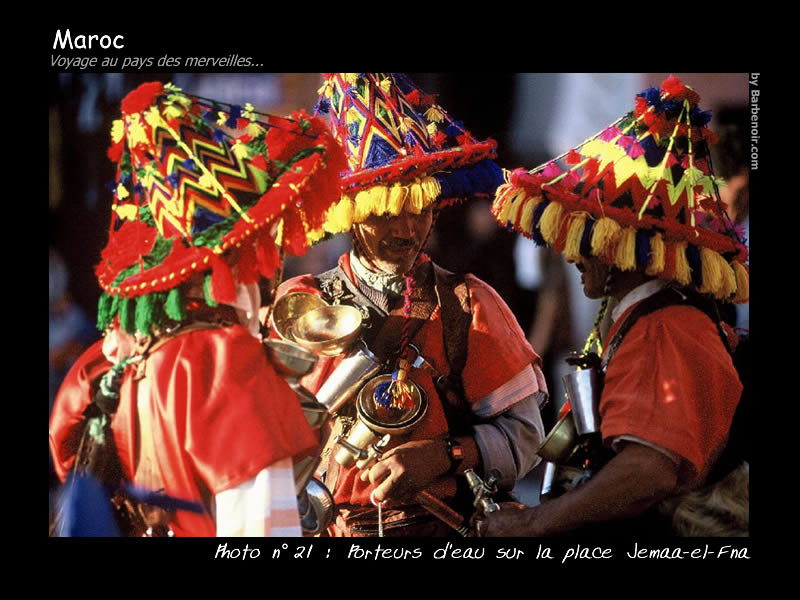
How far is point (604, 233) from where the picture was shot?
10.5ft

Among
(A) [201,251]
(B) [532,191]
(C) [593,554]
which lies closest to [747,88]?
(B) [532,191]

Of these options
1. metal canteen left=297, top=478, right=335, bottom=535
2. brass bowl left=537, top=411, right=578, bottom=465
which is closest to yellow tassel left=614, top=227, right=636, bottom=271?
brass bowl left=537, top=411, right=578, bottom=465

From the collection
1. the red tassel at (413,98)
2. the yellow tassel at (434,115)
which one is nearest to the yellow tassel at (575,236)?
the yellow tassel at (434,115)

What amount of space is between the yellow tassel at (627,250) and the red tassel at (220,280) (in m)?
1.33

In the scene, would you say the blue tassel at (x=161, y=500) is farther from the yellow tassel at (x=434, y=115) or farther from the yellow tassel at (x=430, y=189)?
the yellow tassel at (x=434, y=115)

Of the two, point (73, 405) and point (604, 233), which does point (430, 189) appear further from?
point (73, 405)

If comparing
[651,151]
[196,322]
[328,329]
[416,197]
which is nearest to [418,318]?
[328,329]

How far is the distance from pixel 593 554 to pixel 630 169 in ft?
4.60

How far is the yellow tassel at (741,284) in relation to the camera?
3.30m

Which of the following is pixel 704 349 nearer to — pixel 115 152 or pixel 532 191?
pixel 532 191

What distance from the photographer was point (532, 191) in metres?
3.43

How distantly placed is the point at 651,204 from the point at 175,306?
164 centimetres

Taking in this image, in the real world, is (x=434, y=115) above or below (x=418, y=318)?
above

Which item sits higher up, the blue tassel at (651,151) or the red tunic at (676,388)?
the blue tassel at (651,151)
